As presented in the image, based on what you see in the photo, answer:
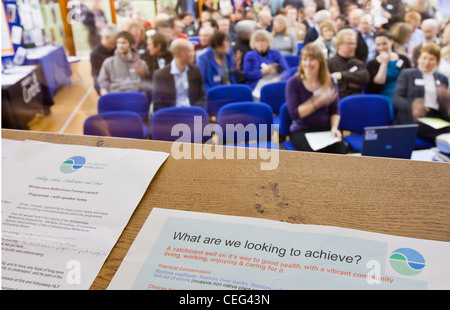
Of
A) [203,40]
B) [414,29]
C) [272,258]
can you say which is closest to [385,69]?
[414,29]

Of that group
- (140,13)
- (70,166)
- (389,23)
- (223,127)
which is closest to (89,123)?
(223,127)

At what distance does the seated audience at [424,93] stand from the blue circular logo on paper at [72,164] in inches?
125

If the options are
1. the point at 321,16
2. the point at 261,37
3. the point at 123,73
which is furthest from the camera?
the point at 321,16

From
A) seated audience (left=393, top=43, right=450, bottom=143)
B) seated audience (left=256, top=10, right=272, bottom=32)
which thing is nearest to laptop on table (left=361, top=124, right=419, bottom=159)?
seated audience (left=393, top=43, right=450, bottom=143)

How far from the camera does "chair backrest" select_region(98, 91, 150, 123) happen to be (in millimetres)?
3146

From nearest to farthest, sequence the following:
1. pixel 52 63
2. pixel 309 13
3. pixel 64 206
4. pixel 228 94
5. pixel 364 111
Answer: pixel 64 206, pixel 364 111, pixel 228 94, pixel 309 13, pixel 52 63

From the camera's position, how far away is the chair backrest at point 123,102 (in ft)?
10.3

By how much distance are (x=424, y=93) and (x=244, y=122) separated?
175 cm

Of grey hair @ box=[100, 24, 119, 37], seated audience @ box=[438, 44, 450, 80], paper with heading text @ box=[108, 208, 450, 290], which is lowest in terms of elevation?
seated audience @ box=[438, 44, 450, 80]

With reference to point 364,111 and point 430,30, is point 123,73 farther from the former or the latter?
point 430,30

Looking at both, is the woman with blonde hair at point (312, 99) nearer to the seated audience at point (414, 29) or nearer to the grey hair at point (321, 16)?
the seated audience at point (414, 29)

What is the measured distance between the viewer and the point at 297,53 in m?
4.34

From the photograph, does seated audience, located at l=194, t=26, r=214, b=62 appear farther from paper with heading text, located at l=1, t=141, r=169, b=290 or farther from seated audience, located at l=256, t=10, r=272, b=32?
paper with heading text, located at l=1, t=141, r=169, b=290

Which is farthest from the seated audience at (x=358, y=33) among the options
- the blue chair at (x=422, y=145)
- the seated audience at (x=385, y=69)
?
the blue chair at (x=422, y=145)
